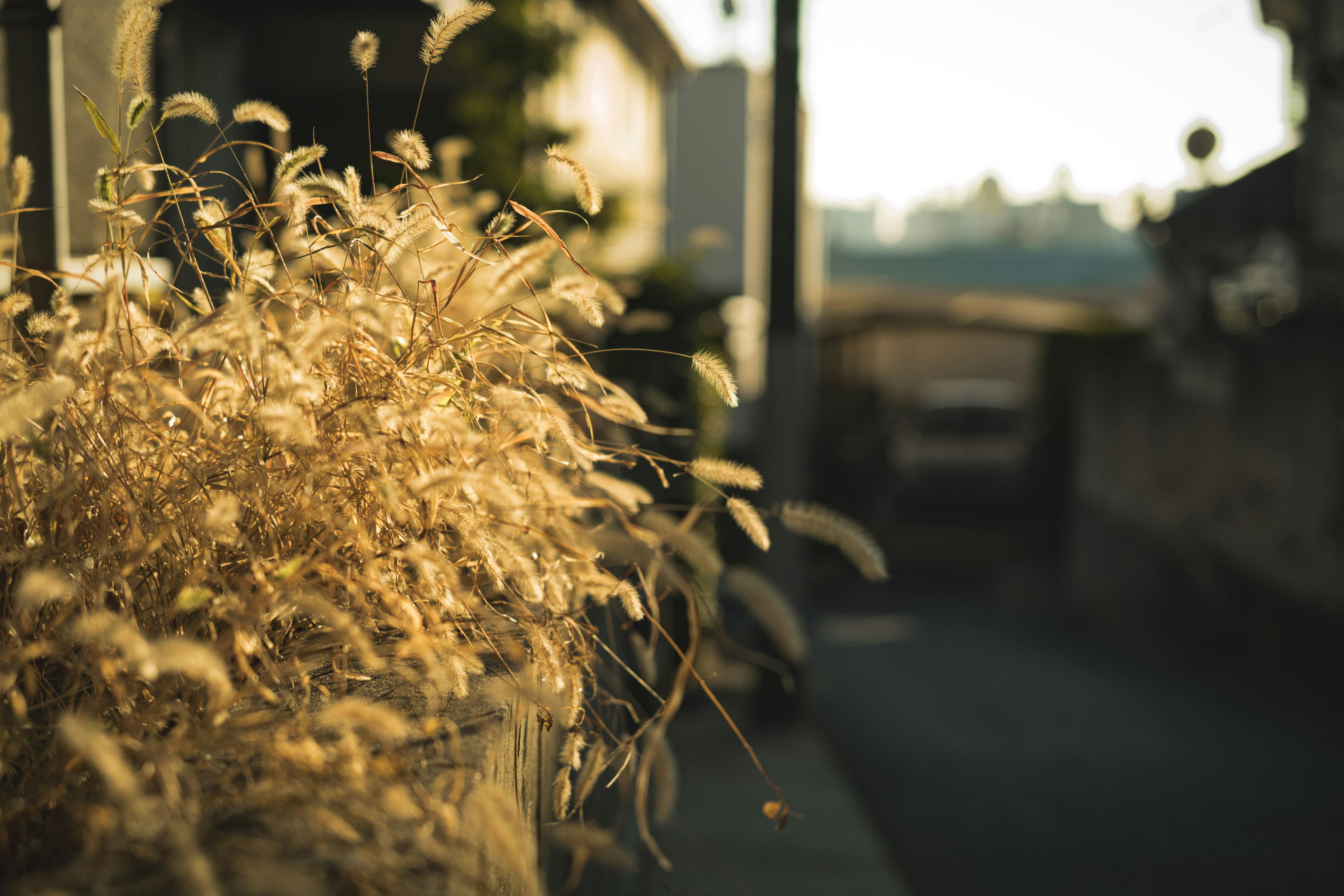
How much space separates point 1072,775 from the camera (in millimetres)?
A: 5422

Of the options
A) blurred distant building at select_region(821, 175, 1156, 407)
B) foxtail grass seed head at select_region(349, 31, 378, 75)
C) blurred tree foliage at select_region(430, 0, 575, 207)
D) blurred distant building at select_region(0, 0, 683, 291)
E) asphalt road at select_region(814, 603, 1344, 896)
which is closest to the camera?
foxtail grass seed head at select_region(349, 31, 378, 75)

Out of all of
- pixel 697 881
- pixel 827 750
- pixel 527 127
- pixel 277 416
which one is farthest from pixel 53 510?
pixel 527 127

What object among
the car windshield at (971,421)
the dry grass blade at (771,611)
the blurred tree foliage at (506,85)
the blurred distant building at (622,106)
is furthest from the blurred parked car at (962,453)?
the dry grass blade at (771,611)

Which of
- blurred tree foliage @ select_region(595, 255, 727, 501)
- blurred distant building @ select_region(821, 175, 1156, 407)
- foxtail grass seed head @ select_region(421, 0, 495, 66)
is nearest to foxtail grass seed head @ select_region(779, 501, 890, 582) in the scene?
foxtail grass seed head @ select_region(421, 0, 495, 66)

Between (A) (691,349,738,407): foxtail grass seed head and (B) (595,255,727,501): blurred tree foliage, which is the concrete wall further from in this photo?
(A) (691,349,738,407): foxtail grass seed head

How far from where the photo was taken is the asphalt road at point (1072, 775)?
433cm

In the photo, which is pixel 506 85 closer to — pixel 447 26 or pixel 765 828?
pixel 765 828

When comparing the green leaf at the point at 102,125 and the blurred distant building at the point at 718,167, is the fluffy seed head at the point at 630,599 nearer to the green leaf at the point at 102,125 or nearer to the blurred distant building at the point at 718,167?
the green leaf at the point at 102,125

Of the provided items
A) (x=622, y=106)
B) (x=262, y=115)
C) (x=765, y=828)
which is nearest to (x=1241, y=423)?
(x=765, y=828)

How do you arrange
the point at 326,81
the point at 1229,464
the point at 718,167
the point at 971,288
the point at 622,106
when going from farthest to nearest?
1. the point at 971,288
2. the point at 718,167
3. the point at 622,106
4. the point at 1229,464
5. the point at 326,81

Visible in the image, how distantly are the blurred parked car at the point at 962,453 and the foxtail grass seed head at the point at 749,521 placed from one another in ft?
37.0

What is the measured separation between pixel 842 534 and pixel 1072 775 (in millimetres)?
4621

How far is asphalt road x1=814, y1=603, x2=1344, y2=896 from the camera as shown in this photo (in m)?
4.33

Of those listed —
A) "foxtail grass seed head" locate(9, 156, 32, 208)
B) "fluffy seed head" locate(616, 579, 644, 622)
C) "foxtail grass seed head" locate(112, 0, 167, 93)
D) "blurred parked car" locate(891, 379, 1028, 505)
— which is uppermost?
"foxtail grass seed head" locate(112, 0, 167, 93)
